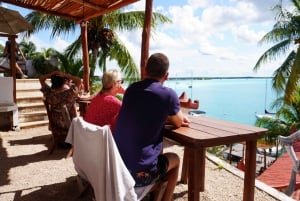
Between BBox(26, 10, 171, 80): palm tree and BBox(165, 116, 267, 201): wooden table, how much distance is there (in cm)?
971

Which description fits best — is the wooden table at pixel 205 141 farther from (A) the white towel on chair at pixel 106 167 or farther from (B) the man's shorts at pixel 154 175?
(A) the white towel on chair at pixel 106 167

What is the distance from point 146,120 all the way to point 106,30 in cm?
1049

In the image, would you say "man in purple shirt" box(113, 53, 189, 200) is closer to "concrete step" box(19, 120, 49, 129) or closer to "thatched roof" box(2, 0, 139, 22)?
"thatched roof" box(2, 0, 139, 22)

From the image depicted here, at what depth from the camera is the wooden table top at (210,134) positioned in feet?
6.56

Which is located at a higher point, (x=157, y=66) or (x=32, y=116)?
(x=157, y=66)

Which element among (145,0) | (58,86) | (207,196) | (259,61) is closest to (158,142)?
(207,196)

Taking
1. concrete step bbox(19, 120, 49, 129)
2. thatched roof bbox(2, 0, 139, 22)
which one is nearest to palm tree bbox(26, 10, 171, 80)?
concrete step bbox(19, 120, 49, 129)

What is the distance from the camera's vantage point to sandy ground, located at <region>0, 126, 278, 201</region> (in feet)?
9.66

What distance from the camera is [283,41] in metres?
15.8

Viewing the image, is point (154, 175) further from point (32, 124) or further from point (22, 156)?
point (32, 124)

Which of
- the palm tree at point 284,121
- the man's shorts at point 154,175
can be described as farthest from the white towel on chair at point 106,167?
the palm tree at point 284,121

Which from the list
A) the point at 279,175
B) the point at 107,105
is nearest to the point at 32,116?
the point at 107,105

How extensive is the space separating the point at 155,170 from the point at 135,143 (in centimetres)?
31

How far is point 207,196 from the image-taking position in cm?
299
